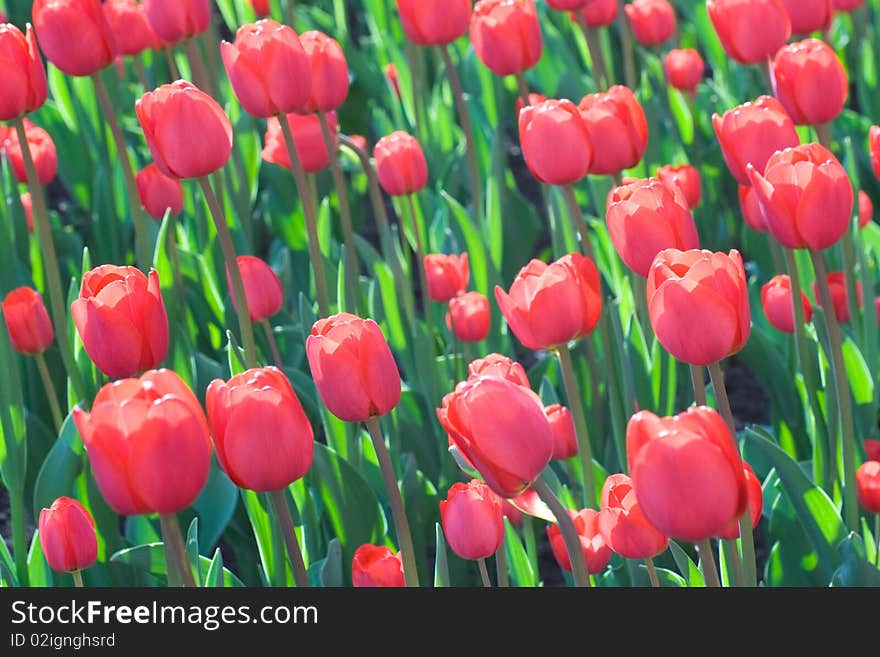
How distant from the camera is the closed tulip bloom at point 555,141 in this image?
1.44 metres

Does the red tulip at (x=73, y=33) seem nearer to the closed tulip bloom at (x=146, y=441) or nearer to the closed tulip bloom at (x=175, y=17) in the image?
the closed tulip bloom at (x=175, y=17)

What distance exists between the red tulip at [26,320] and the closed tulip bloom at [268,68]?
0.45 m

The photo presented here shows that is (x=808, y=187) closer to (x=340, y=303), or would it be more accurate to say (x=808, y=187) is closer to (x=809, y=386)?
(x=809, y=386)

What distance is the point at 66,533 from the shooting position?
3.97 ft

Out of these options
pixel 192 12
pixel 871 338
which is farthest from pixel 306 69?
pixel 871 338

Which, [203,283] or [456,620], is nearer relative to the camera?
[456,620]

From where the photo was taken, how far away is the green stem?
139 cm

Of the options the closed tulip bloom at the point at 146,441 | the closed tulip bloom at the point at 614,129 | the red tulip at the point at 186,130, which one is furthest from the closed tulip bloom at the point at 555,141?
the closed tulip bloom at the point at 146,441

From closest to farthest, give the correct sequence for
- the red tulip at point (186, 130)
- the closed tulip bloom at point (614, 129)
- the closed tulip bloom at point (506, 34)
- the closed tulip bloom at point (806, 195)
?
the closed tulip bloom at point (806, 195) → the red tulip at point (186, 130) → the closed tulip bloom at point (614, 129) → the closed tulip bloom at point (506, 34)

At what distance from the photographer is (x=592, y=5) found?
84.7 inches

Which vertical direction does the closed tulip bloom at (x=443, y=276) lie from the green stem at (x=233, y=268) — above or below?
below

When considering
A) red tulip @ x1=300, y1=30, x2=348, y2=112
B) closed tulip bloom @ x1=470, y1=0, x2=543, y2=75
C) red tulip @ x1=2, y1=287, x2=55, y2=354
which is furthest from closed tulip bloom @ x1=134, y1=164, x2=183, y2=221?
closed tulip bloom @ x1=470, y1=0, x2=543, y2=75

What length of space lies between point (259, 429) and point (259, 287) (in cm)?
73

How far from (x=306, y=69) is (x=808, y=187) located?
2.03ft
